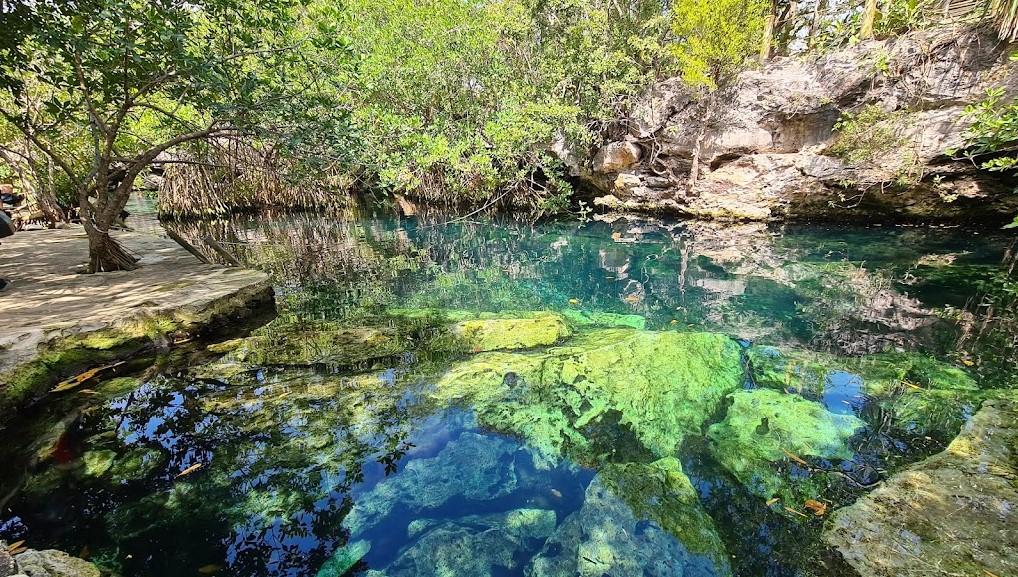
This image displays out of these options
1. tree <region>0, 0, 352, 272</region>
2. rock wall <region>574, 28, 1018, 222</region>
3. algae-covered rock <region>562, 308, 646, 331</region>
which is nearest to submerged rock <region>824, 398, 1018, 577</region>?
algae-covered rock <region>562, 308, 646, 331</region>

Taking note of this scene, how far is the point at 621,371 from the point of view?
14.4 ft

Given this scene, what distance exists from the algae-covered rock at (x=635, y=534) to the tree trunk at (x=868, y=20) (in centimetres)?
1288

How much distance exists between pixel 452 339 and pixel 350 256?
6.08 metres

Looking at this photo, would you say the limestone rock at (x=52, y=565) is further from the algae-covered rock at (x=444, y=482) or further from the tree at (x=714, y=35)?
the tree at (x=714, y=35)

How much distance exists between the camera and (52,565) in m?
1.92

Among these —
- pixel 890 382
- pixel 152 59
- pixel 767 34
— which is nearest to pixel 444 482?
pixel 890 382

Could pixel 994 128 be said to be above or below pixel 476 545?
above

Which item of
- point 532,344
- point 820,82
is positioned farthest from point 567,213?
point 532,344

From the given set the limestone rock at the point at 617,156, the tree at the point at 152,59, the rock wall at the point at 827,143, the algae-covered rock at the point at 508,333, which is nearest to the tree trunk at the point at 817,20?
the rock wall at the point at 827,143

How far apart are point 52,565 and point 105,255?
19.2 ft

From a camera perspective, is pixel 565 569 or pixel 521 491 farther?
pixel 521 491

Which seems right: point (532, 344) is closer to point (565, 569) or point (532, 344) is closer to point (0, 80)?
point (565, 569)

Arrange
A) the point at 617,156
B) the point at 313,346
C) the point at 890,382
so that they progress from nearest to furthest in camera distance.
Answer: the point at 890,382 < the point at 313,346 < the point at 617,156

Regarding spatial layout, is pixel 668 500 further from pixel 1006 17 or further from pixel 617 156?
pixel 617 156
